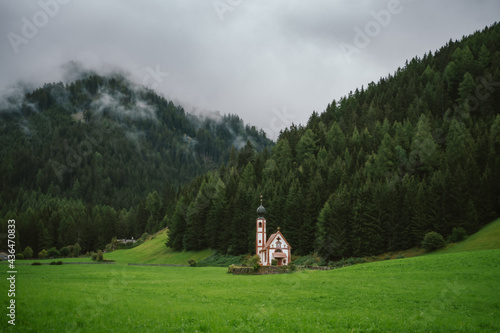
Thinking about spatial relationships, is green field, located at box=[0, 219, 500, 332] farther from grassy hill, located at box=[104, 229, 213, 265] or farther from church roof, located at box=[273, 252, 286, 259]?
grassy hill, located at box=[104, 229, 213, 265]

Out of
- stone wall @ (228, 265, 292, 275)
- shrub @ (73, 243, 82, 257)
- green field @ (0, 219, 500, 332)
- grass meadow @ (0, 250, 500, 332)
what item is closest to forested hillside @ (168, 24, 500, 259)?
stone wall @ (228, 265, 292, 275)

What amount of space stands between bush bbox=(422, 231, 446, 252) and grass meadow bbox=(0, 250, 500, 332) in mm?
18028

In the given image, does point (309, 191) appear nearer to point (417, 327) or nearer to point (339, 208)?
point (339, 208)

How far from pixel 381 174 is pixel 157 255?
182 ft

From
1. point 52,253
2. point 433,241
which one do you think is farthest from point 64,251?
point 433,241

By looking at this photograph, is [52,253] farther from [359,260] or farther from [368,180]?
[368,180]

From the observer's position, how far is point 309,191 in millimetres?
74312

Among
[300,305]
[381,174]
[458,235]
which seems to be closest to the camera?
[300,305]

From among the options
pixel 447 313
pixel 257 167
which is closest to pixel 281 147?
pixel 257 167

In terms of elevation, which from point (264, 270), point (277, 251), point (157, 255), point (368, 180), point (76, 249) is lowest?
point (157, 255)

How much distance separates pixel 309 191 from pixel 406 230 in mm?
22322

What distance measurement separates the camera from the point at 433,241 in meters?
49.7

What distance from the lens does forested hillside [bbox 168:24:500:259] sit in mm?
56375

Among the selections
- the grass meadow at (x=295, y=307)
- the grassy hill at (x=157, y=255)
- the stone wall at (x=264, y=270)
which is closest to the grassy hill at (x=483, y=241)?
the grass meadow at (x=295, y=307)
